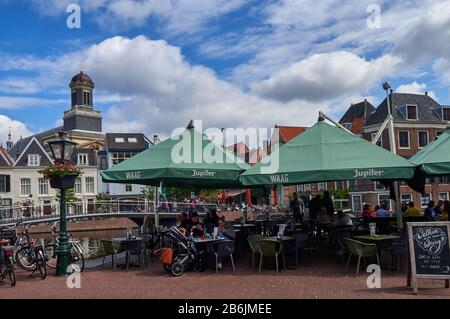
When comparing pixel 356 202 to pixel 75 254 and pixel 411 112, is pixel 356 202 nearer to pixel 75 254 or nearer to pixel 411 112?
pixel 411 112

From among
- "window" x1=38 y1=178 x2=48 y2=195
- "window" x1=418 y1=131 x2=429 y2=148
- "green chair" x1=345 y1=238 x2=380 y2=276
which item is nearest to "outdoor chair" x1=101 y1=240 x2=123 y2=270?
"green chair" x1=345 y1=238 x2=380 y2=276

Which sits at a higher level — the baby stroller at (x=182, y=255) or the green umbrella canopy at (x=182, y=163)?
the green umbrella canopy at (x=182, y=163)

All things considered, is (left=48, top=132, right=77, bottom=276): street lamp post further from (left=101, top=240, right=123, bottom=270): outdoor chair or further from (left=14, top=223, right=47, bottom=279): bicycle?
(left=101, top=240, right=123, bottom=270): outdoor chair

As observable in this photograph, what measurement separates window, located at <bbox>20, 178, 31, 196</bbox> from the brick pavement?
147ft

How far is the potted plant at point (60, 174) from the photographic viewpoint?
1113cm

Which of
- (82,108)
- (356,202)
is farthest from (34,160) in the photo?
(356,202)

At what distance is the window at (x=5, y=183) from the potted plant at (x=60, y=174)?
44.4 m

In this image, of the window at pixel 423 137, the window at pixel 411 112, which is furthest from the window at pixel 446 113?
the window at pixel 411 112

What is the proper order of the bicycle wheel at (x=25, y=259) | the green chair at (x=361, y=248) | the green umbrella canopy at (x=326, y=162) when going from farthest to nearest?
the bicycle wheel at (x=25, y=259) → the green umbrella canopy at (x=326, y=162) → the green chair at (x=361, y=248)

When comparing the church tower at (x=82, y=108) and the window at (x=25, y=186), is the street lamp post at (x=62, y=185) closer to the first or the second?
the window at (x=25, y=186)

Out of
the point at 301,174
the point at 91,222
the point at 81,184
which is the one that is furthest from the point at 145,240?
the point at 81,184

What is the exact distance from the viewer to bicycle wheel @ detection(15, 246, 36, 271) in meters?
11.4
